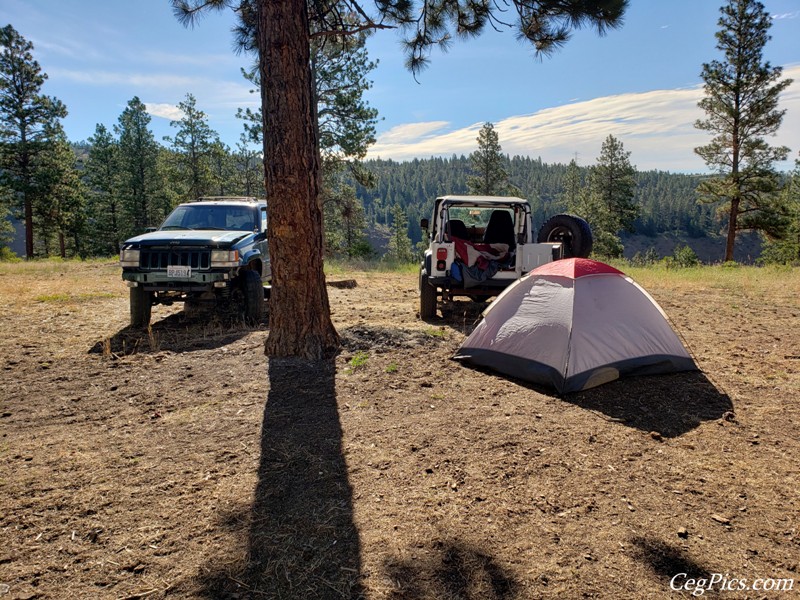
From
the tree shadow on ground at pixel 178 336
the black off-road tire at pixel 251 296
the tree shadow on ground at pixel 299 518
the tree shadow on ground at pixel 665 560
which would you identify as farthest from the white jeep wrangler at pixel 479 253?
the tree shadow on ground at pixel 665 560

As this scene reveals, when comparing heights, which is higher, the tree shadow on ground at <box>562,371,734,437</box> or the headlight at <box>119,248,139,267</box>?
the headlight at <box>119,248,139,267</box>

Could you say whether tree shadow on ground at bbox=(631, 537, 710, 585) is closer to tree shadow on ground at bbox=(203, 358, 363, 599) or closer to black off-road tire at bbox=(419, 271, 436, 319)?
tree shadow on ground at bbox=(203, 358, 363, 599)

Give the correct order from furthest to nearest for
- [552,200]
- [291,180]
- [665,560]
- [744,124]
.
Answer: [552,200]
[744,124]
[291,180]
[665,560]

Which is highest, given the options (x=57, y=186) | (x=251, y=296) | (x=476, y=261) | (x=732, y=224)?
(x=57, y=186)

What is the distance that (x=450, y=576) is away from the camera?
244 centimetres

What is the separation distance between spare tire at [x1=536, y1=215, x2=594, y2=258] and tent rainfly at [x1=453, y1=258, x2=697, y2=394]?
4.20m

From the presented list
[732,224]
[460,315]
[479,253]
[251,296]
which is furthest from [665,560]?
[732,224]

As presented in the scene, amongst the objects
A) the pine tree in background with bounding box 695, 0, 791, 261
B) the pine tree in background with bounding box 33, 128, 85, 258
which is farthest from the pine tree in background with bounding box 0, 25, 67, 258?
the pine tree in background with bounding box 695, 0, 791, 261

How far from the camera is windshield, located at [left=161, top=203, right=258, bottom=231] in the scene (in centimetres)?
871

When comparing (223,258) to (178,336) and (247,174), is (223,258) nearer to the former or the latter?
(178,336)

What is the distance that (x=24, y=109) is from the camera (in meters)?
28.3

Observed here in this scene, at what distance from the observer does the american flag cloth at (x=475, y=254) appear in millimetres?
8367

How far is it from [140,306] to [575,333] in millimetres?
6498

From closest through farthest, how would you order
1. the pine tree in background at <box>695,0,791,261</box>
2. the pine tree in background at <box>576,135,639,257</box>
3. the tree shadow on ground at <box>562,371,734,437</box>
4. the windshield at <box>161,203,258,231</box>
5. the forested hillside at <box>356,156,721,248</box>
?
the tree shadow on ground at <box>562,371,734,437</box>
the windshield at <box>161,203,258,231</box>
the pine tree in background at <box>695,0,791,261</box>
the pine tree in background at <box>576,135,639,257</box>
the forested hillside at <box>356,156,721,248</box>
